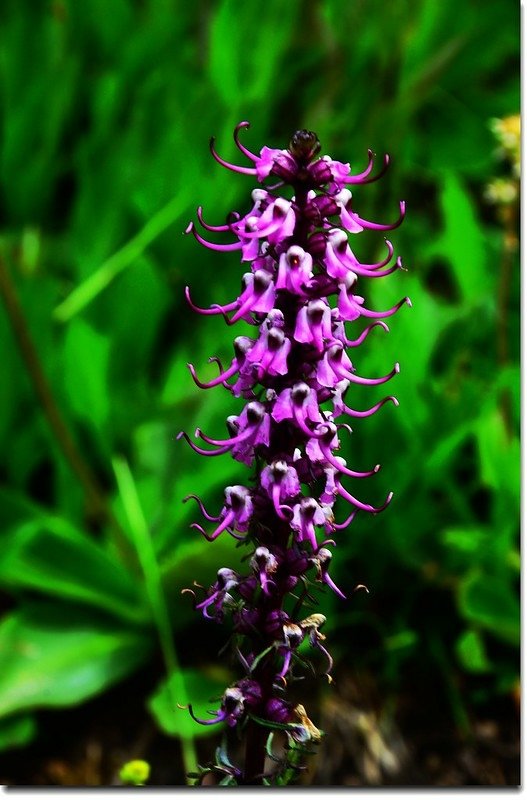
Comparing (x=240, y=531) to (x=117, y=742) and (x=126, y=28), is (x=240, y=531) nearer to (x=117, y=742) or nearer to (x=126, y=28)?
(x=117, y=742)

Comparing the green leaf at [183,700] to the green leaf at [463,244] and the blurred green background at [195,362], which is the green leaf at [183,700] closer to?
the blurred green background at [195,362]

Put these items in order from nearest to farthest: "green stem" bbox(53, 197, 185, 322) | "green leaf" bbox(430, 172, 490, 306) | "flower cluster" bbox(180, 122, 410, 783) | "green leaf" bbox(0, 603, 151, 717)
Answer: "flower cluster" bbox(180, 122, 410, 783) → "green leaf" bbox(0, 603, 151, 717) → "green stem" bbox(53, 197, 185, 322) → "green leaf" bbox(430, 172, 490, 306)

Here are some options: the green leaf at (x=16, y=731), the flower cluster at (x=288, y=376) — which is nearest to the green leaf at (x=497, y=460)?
the green leaf at (x=16, y=731)

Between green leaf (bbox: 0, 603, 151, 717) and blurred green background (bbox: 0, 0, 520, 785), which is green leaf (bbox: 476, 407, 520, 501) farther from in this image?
green leaf (bbox: 0, 603, 151, 717)

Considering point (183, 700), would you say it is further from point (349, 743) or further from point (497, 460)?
point (497, 460)

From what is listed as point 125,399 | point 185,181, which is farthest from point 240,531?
point 185,181

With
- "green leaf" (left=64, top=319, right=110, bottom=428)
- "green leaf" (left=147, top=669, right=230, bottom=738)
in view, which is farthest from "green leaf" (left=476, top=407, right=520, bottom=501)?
"green leaf" (left=64, top=319, right=110, bottom=428)
